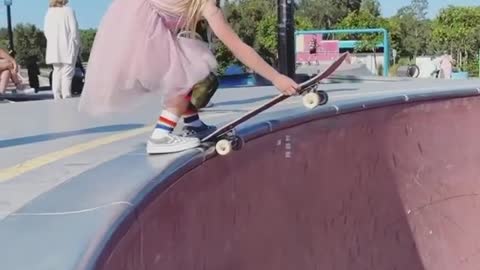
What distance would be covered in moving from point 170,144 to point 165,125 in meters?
0.22

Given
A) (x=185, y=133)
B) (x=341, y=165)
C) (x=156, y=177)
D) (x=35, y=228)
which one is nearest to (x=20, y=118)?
(x=341, y=165)

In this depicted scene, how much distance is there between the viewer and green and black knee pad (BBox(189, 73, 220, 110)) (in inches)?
153

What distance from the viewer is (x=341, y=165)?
18.3 ft

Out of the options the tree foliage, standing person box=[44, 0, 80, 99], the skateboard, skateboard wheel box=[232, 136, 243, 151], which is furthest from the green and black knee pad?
the tree foliage

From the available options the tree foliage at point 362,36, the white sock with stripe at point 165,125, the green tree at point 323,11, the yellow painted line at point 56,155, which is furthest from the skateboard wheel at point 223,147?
the green tree at point 323,11

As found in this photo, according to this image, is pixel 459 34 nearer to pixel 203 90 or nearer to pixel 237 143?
pixel 203 90

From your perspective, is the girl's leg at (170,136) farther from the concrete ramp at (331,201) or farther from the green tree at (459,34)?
the green tree at (459,34)

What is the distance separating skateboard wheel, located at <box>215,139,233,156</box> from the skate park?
4cm

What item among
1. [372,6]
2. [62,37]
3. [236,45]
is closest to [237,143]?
[236,45]

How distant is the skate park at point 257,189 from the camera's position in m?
2.33

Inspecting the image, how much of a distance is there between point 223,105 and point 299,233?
2.70 m

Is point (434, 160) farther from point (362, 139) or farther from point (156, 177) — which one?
point (156, 177)

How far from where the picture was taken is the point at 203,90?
12.8 ft

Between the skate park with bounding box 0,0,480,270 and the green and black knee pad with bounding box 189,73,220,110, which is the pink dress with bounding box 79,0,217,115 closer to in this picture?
the green and black knee pad with bounding box 189,73,220,110
